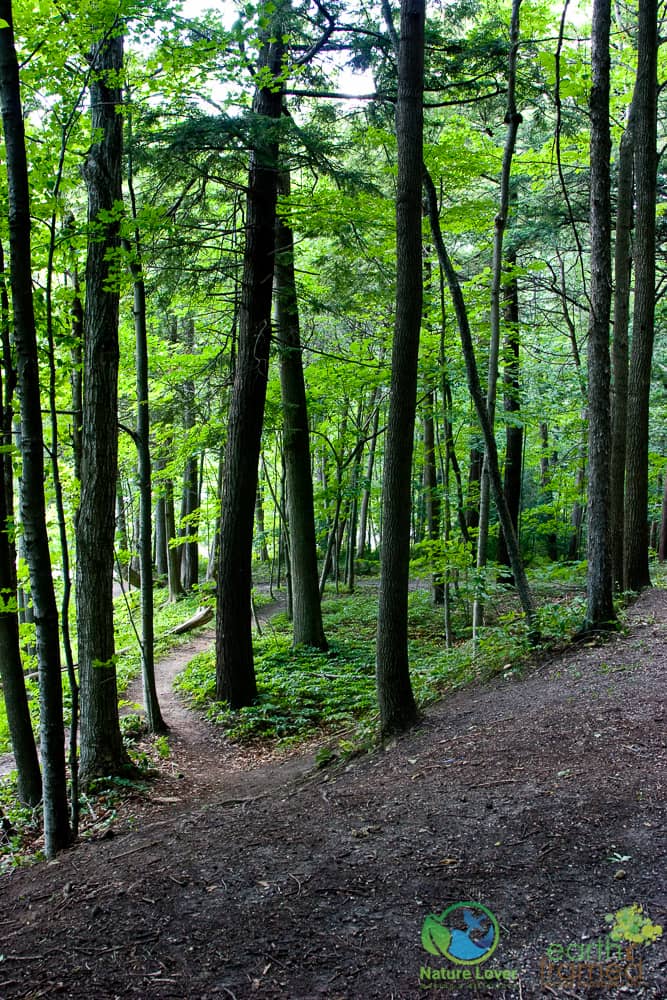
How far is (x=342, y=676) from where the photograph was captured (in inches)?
386

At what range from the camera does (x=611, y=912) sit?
2836 mm

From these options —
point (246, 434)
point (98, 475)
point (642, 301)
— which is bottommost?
point (98, 475)

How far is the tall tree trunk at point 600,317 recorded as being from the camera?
7043mm

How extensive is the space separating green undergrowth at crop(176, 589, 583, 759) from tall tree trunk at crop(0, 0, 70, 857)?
274 cm

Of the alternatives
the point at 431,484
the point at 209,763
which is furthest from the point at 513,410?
the point at 209,763

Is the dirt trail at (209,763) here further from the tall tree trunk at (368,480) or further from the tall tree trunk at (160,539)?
the tall tree trunk at (160,539)

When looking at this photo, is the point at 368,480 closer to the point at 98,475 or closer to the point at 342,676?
the point at 342,676

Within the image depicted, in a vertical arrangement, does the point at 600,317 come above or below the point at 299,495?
above

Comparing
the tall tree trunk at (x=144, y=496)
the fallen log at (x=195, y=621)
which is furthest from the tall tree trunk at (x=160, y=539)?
the tall tree trunk at (x=144, y=496)

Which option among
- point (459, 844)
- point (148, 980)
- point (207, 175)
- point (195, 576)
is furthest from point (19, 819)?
point (195, 576)

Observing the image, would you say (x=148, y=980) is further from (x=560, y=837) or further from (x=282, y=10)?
(x=282, y=10)

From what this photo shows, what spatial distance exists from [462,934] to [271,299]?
839 centimetres

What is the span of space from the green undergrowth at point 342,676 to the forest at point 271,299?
0.25ft

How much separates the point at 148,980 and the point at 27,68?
6.18 metres
